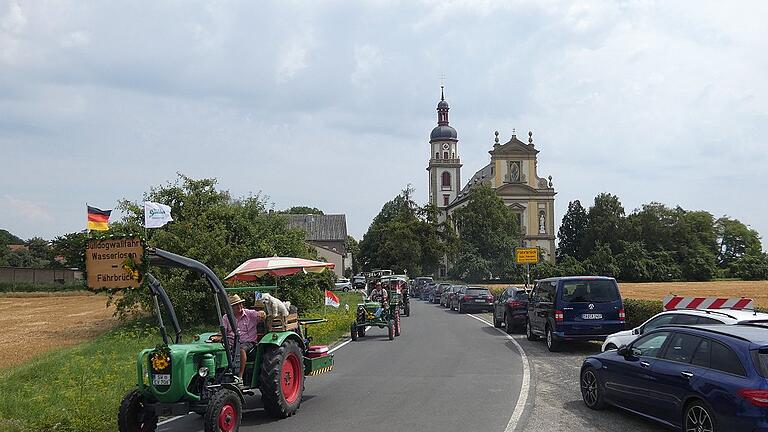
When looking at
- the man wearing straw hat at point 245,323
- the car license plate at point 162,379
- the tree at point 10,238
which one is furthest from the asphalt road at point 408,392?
the tree at point 10,238

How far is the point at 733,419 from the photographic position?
697 cm

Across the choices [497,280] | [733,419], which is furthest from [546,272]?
[733,419]

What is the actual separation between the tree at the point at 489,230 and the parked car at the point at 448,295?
1776 inches

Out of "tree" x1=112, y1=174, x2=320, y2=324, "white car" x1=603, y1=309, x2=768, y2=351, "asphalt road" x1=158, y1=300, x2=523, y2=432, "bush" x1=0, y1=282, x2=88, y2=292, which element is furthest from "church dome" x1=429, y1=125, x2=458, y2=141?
"white car" x1=603, y1=309, x2=768, y2=351

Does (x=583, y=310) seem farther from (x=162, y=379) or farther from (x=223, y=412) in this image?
(x=162, y=379)

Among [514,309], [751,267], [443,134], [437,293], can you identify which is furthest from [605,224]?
[514,309]

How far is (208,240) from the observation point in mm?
24109

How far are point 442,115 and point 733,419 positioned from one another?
123534 mm

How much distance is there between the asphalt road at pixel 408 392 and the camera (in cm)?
934

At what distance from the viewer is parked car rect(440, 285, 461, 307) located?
42.0m

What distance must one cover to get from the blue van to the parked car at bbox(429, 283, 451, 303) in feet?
99.8

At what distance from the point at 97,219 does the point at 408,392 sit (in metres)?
5.86

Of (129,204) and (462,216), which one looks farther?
(462,216)

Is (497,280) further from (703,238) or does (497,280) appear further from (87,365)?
(87,365)
